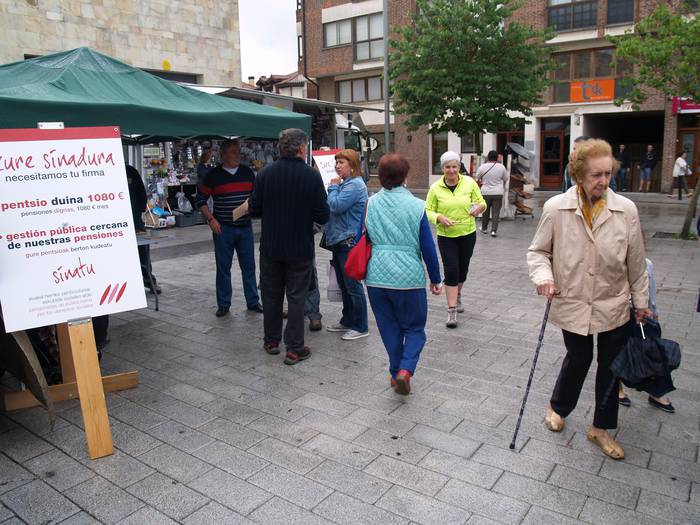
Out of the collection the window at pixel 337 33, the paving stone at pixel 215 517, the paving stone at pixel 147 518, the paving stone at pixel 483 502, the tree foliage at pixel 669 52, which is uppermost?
the window at pixel 337 33

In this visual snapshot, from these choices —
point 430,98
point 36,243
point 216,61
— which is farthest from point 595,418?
point 216,61

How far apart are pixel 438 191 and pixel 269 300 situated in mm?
2009

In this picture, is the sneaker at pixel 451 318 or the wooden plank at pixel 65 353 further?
the sneaker at pixel 451 318

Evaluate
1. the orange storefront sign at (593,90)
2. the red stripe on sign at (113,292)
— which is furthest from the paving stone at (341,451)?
the orange storefront sign at (593,90)

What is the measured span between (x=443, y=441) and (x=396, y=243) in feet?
4.51

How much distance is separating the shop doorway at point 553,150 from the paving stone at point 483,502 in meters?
25.6

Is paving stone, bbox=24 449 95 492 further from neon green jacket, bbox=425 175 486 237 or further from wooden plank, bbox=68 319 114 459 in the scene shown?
neon green jacket, bbox=425 175 486 237

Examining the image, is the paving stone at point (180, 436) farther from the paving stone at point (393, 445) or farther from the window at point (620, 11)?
the window at point (620, 11)

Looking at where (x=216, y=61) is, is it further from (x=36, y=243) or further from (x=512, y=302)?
(x=36, y=243)

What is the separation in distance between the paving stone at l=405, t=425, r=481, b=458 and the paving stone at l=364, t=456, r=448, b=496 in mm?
280

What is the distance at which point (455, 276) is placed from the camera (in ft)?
19.7

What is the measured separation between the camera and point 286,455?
3504 mm

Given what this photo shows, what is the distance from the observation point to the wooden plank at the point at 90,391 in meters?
3.53

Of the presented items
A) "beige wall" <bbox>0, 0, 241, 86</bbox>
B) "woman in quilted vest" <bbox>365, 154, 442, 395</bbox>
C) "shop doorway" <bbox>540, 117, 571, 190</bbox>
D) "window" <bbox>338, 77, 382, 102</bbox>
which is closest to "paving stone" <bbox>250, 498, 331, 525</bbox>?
"woman in quilted vest" <bbox>365, 154, 442, 395</bbox>
